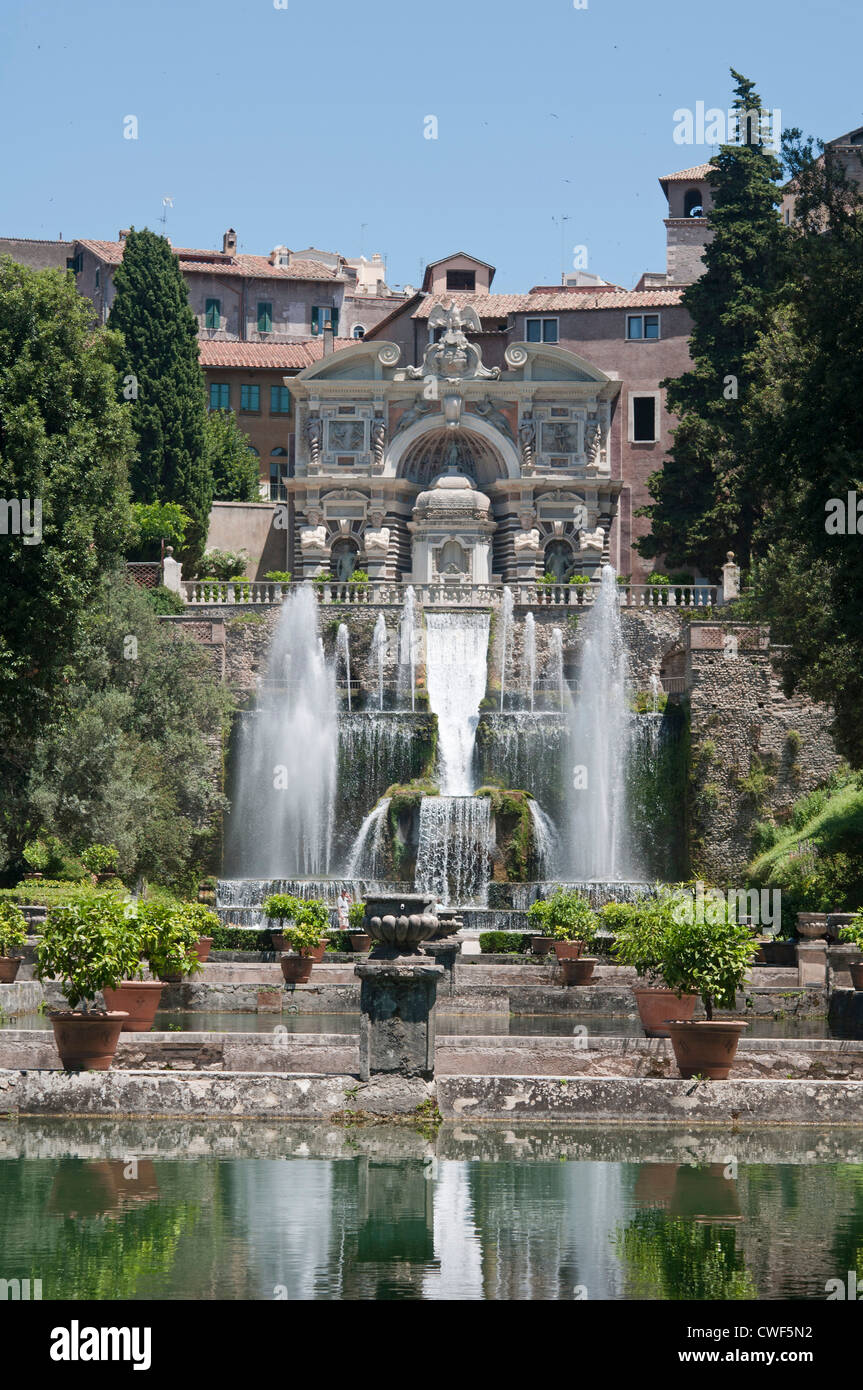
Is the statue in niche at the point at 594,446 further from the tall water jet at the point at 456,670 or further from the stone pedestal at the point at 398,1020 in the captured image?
the stone pedestal at the point at 398,1020

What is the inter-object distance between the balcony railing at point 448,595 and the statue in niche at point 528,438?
26.6ft

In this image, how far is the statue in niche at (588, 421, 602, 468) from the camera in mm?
56525

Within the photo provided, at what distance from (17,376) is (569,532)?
2969 cm

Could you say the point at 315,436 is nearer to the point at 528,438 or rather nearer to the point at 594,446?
the point at 528,438

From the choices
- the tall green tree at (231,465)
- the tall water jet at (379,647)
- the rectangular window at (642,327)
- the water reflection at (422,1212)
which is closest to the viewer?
the water reflection at (422,1212)

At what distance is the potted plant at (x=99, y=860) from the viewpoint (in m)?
34.3

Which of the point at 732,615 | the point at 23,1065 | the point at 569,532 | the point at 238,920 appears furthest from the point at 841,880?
the point at 569,532

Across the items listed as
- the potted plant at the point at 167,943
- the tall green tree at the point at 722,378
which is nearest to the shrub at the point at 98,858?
the potted plant at the point at 167,943

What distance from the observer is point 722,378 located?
51281mm

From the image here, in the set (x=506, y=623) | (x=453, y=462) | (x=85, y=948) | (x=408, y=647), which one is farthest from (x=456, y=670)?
(x=85, y=948)

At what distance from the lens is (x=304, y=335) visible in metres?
78.1

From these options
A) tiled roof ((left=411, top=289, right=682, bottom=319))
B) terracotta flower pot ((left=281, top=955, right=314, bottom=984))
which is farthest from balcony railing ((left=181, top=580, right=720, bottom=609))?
terracotta flower pot ((left=281, top=955, right=314, bottom=984))

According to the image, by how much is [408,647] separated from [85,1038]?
112 feet

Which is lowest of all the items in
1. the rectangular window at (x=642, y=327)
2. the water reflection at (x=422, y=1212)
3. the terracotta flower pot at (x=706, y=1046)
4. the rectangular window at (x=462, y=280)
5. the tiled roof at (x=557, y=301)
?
the water reflection at (x=422, y=1212)
